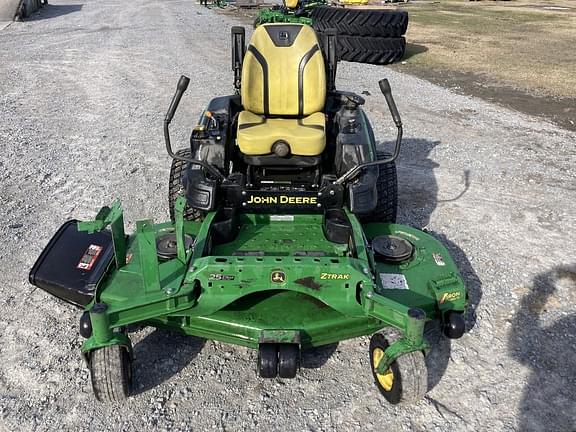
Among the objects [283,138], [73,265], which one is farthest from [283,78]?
[73,265]

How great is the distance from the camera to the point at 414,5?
25500 mm

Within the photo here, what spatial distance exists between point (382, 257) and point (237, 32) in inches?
90.8

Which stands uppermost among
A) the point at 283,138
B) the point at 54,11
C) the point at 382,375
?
the point at 283,138

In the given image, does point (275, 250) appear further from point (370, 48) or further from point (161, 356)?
point (370, 48)

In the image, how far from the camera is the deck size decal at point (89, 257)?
336cm

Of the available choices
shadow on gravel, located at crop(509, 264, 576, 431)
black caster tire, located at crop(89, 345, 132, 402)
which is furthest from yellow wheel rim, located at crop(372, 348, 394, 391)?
black caster tire, located at crop(89, 345, 132, 402)

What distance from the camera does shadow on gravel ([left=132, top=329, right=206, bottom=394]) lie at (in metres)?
2.97

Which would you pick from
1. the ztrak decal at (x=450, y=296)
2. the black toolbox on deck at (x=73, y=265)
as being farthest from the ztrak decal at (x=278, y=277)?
the black toolbox on deck at (x=73, y=265)

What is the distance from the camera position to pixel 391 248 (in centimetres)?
347

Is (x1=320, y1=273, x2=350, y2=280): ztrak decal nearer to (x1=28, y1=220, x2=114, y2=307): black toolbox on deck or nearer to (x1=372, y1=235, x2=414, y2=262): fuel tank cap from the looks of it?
(x1=372, y1=235, x2=414, y2=262): fuel tank cap

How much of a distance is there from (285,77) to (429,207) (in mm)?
1888

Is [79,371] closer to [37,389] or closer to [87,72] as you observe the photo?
[37,389]

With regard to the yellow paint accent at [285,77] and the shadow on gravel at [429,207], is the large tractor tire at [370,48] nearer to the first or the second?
the shadow on gravel at [429,207]

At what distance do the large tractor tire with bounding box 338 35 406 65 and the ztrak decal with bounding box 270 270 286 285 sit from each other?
984 cm
